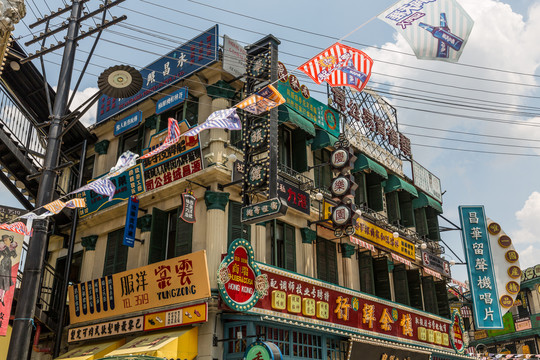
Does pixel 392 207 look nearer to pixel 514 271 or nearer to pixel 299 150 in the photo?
pixel 514 271

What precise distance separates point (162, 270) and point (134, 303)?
5.33ft

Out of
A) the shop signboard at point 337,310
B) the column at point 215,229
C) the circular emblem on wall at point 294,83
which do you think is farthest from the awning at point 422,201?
the column at point 215,229

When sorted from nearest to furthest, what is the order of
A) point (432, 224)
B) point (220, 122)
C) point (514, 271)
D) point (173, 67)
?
point (220, 122) → point (173, 67) → point (514, 271) → point (432, 224)

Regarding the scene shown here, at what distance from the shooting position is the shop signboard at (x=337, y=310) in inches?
591

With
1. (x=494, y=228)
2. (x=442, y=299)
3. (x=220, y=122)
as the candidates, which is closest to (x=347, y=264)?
(x=442, y=299)

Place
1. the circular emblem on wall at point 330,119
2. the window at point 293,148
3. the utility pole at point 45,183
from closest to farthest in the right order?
1. the utility pole at point 45,183
2. the window at point 293,148
3. the circular emblem on wall at point 330,119

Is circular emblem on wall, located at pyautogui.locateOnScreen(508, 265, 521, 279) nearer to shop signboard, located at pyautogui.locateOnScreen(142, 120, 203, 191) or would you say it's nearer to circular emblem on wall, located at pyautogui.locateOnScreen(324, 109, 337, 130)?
circular emblem on wall, located at pyautogui.locateOnScreen(324, 109, 337, 130)

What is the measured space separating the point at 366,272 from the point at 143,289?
30.7 feet

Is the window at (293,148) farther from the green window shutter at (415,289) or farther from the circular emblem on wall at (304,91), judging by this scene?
the green window shutter at (415,289)

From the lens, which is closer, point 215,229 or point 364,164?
point 215,229

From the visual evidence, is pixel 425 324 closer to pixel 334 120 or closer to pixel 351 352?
pixel 351 352

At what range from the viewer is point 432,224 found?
27.2 m

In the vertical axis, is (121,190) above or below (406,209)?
below

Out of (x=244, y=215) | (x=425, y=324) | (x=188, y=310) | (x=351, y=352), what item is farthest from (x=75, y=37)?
(x=425, y=324)
